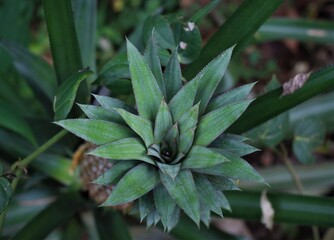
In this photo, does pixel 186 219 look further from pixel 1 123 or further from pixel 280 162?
pixel 280 162

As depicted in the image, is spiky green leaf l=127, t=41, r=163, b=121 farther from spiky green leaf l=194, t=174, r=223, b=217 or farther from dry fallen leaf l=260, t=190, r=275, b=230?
dry fallen leaf l=260, t=190, r=275, b=230

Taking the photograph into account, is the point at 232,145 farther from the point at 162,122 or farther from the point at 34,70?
the point at 34,70

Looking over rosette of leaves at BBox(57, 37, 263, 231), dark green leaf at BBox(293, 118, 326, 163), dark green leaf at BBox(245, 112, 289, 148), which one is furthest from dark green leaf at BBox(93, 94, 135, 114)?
dark green leaf at BBox(293, 118, 326, 163)

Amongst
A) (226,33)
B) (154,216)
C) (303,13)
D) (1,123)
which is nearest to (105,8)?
(303,13)

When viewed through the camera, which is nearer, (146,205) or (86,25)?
(146,205)

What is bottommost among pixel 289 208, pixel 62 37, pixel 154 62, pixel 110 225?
pixel 289 208

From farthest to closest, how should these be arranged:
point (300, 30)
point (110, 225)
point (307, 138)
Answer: point (300, 30) → point (307, 138) → point (110, 225)

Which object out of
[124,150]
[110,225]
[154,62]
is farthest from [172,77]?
[110,225]

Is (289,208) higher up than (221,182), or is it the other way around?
(221,182)
